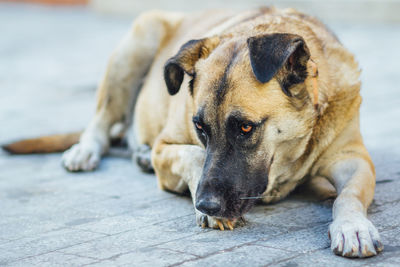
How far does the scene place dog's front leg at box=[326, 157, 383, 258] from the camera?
2.81 metres

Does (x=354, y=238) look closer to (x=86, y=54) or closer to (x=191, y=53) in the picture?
(x=191, y=53)

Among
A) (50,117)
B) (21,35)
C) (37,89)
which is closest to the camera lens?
(50,117)

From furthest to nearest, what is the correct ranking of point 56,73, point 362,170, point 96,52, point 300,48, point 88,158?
point 96,52, point 56,73, point 88,158, point 362,170, point 300,48

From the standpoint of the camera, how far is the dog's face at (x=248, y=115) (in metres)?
3.17

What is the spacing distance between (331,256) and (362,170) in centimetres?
96

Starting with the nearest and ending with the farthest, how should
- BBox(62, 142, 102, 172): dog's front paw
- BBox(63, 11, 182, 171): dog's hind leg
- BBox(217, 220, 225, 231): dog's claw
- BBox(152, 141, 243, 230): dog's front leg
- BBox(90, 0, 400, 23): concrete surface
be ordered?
BBox(217, 220, 225, 231): dog's claw, BBox(152, 141, 243, 230): dog's front leg, BBox(62, 142, 102, 172): dog's front paw, BBox(63, 11, 182, 171): dog's hind leg, BBox(90, 0, 400, 23): concrete surface

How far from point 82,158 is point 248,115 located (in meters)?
2.06

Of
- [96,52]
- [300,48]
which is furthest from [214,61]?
[96,52]

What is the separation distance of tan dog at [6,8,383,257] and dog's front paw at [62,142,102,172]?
1.38ft

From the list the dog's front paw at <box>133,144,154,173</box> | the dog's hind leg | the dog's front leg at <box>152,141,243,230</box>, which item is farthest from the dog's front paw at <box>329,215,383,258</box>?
the dog's hind leg

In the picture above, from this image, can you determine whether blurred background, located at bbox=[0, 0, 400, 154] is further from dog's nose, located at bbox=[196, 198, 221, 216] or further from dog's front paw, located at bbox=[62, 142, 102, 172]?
dog's nose, located at bbox=[196, 198, 221, 216]

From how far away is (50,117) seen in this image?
7.01 m

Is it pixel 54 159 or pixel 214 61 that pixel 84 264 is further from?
pixel 54 159

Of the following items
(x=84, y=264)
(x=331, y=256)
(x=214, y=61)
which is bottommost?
(x=84, y=264)
